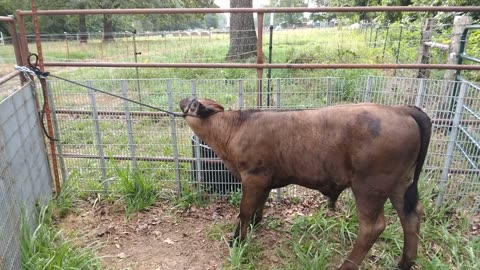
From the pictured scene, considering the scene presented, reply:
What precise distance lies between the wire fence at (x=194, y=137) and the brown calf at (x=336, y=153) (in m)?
0.80

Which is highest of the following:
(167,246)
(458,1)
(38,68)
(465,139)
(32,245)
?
(458,1)

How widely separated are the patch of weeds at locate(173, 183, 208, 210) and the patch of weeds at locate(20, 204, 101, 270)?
1066 mm

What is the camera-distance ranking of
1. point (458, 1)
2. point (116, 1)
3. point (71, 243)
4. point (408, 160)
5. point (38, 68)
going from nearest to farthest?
point (408, 160) < point (71, 243) < point (38, 68) < point (458, 1) < point (116, 1)

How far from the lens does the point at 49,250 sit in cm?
306

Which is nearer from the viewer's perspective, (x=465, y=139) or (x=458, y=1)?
(x=465, y=139)

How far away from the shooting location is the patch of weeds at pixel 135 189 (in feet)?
13.4

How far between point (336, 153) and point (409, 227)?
3.04 feet

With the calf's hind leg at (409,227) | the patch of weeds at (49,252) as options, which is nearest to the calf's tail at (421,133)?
the calf's hind leg at (409,227)

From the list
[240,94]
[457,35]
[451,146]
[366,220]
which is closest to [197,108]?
[240,94]

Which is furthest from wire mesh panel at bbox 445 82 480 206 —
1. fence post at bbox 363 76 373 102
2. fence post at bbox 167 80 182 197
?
fence post at bbox 167 80 182 197

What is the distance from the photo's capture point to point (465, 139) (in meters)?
3.95

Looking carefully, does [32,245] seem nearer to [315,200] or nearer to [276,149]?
[276,149]

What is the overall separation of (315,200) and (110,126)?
2.51m

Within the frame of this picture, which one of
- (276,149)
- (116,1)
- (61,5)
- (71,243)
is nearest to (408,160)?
(276,149)
